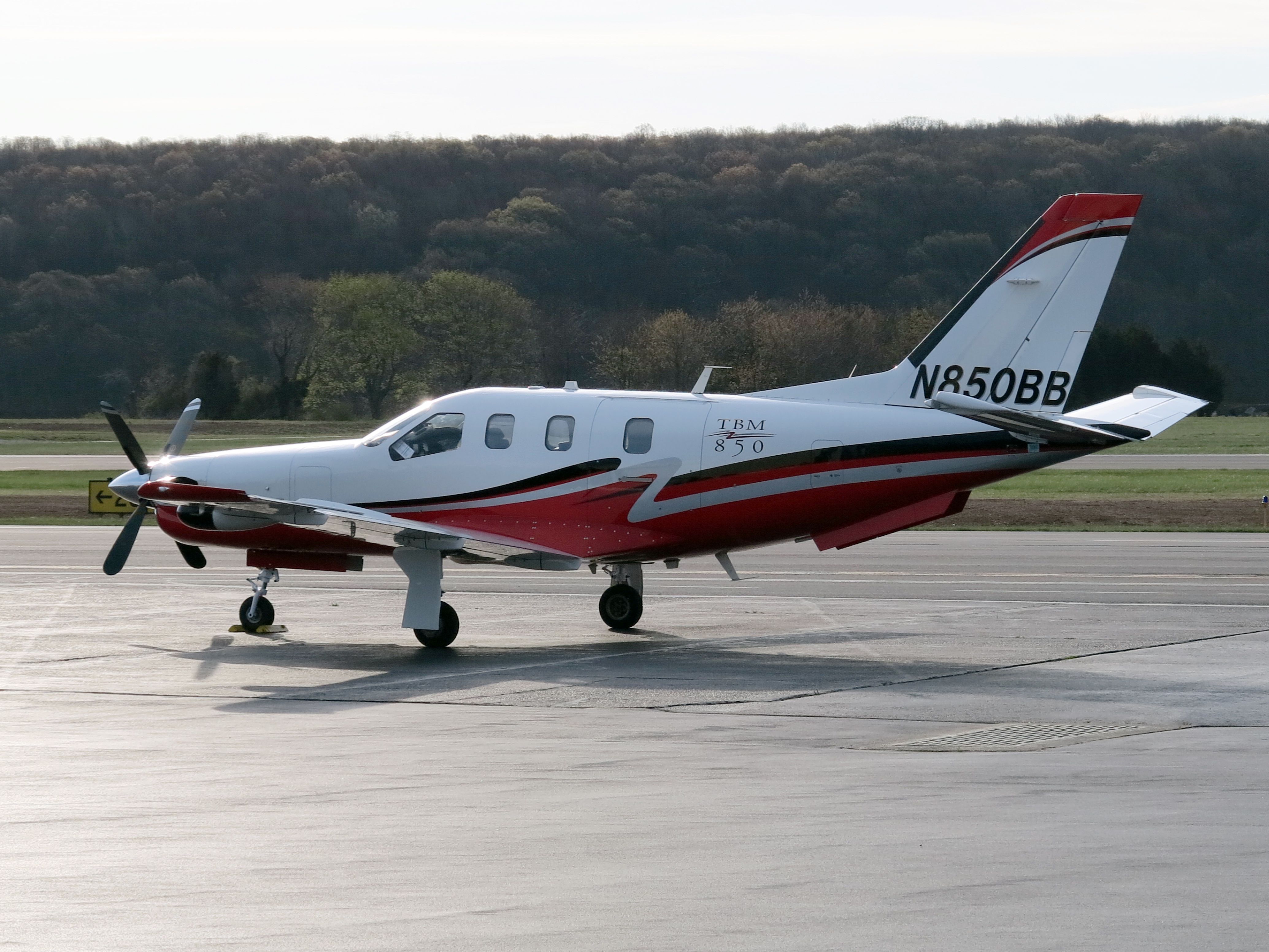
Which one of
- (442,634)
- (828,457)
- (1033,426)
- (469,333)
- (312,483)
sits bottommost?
(469,333)

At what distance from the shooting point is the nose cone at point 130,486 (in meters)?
19.5

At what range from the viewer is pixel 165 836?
9156 mm

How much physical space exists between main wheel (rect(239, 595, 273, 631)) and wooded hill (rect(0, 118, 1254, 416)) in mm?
102116

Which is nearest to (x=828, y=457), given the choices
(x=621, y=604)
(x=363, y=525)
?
(x=621, y=604)

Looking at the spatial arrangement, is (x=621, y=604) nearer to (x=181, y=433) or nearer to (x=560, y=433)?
(x=560, y=433)

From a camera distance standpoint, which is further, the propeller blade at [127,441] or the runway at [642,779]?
the propeller blade at [127,441]

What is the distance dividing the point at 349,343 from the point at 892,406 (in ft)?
299

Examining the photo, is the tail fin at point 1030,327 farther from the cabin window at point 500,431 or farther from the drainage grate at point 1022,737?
the drainage grate at point 1022,737

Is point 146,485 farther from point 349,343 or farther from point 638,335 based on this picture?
point 349,343

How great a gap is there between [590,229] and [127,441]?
139 metres

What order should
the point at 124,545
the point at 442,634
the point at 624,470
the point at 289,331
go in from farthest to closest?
the point at 289,331, the point at 124,545, the point at 624,470, the point at 442,634

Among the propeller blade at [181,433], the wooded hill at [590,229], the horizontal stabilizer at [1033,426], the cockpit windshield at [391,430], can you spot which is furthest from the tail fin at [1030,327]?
the wooded hill at [590,229]

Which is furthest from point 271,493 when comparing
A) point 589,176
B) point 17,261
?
point 589,176

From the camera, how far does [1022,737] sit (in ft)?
41.5
